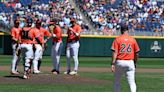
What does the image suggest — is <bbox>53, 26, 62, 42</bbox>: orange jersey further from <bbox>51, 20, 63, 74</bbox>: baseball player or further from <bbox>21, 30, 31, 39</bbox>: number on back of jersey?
<bbox>21, 30, 31, 39</bbox>: number on back of jersey

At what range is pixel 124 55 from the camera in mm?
11023

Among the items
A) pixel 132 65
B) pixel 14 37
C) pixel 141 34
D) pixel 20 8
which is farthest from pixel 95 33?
pixel 132 65

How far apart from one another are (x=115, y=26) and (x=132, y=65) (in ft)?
78.8

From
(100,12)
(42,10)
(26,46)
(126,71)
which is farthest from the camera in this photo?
(100,12)

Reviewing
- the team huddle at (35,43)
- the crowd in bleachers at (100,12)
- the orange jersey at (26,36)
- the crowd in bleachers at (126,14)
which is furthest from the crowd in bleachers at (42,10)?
the orange jersey at (26,36)

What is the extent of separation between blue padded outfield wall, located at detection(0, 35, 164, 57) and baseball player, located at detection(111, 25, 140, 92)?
65.9 feet

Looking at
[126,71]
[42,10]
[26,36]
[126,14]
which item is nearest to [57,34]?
[26,36]

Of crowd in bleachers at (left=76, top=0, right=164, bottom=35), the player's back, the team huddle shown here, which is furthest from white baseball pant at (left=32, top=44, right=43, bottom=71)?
crowd in bleachers at (left=76, top=0, right=164, bottom=35)

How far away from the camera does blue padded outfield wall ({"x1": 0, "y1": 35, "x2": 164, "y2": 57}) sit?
3147 cm

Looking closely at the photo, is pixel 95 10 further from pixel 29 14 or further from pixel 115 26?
pixel 29 14

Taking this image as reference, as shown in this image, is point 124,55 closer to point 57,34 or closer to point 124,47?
point 124,47

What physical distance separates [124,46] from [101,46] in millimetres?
21385

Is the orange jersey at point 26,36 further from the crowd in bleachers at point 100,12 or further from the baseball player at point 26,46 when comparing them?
the crowd in bleachers at point 100,12

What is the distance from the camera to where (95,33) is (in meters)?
32.5
